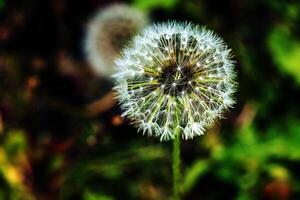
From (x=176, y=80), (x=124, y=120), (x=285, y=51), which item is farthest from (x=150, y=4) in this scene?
(x=176, y=80)

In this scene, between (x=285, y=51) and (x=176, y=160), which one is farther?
(x=285, y=51)

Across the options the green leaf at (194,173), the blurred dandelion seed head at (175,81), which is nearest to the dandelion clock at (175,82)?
the blurred dandelion seed head at (175,81)

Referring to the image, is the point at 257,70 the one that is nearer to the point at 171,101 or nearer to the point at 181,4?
the point at 181,4

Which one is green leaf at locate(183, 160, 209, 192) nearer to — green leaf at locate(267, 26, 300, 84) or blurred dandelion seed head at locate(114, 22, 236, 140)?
green leaf at locate(267, 26, 300, 84)

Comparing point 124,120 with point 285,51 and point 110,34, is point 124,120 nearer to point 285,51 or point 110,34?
point 110,34

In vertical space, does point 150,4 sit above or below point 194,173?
above

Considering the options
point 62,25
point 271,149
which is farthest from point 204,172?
point 62,25
